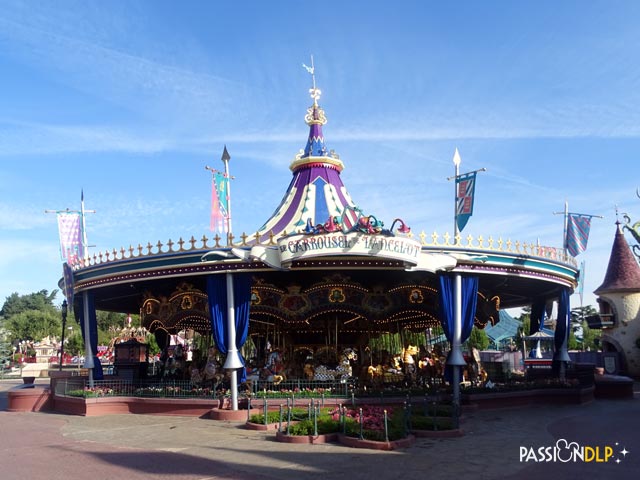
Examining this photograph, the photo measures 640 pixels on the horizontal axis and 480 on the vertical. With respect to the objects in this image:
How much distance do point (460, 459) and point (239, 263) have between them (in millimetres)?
9848

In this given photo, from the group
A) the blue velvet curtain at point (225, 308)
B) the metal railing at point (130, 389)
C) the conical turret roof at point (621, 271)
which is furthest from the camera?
the conical turret roof at point (621, 271)

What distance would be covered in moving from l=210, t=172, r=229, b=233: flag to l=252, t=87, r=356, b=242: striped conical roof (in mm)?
1775

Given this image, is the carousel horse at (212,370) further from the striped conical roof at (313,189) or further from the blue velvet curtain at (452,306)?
the blue velvet curtain at (452,306)

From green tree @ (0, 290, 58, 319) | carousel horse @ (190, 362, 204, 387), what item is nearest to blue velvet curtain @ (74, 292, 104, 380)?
carousel horse @ (190, 362, 204, 387)

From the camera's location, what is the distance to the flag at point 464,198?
20.3 metres

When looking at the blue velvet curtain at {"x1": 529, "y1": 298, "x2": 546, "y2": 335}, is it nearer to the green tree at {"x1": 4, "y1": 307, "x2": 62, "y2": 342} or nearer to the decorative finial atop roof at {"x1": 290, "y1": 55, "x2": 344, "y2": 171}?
the decorative finial atop roof at {"x1": 290, "y1": 55, "x2": 344, "y2": 171}

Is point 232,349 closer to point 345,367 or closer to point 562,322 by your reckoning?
point 345,367

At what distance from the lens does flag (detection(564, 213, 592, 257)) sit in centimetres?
2255

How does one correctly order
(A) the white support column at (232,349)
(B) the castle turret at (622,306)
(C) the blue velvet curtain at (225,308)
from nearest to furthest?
1. (A) the white support column at (232,349)
2. (C) the blue velvet curtain at (225,308)
3. (B) the castle turret at (622,306)

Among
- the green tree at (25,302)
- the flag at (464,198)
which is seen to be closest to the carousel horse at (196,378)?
the flag at (464,198)

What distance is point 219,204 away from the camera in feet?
67.4

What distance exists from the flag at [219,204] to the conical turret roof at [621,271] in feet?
88.7

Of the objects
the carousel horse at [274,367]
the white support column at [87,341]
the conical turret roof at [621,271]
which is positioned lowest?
the carousel horse at [274,367]

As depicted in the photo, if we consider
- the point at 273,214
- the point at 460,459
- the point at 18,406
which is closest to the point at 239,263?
the point at 273,214
